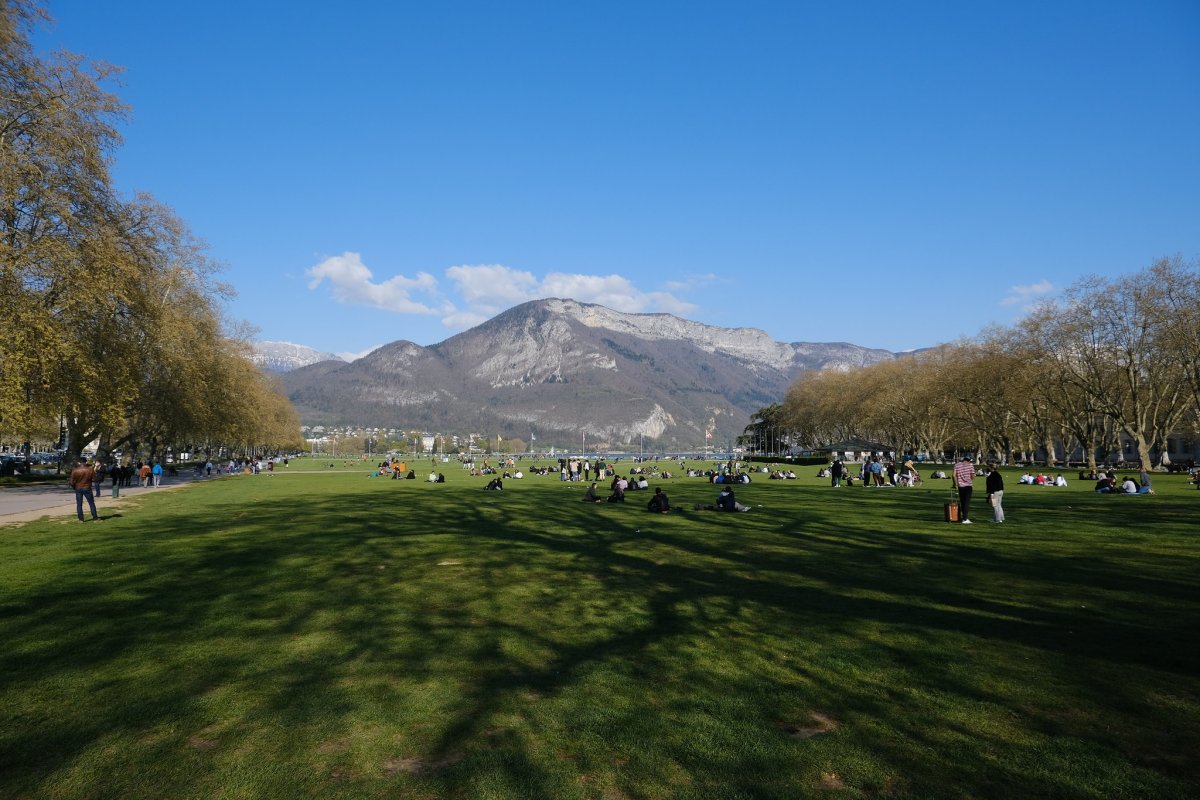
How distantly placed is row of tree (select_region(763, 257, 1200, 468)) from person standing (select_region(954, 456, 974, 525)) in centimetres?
4342

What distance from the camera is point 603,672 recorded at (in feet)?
23.1

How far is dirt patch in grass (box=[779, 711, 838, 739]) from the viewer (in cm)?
557

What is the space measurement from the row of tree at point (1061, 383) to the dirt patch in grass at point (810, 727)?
59538mm

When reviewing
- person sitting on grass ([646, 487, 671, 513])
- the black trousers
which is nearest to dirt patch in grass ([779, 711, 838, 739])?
the black trousers

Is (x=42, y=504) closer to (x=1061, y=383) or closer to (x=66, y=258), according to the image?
(x=66, y=258)

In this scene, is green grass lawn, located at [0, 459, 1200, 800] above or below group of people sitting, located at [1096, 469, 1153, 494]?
above

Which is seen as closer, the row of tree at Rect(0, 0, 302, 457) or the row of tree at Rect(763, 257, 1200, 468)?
the row of tree at Rect(0, 0, 302, 457)

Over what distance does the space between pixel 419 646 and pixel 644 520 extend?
13537mm

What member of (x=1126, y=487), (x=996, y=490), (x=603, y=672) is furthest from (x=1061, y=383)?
(x=603, y=672)

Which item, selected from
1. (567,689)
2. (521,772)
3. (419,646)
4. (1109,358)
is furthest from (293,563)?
(1109,358)

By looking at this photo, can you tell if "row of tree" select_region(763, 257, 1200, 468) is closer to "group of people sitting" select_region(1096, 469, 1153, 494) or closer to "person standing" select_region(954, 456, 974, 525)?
"group of people sitting" select_region(1096, 469, 1153, 494)

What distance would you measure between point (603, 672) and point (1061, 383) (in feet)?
226

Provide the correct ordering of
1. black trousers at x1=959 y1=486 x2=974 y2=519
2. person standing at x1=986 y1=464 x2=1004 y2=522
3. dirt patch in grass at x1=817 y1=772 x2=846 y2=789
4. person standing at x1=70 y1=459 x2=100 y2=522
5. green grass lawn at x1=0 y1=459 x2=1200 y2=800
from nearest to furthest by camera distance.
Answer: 1. dirt patch in grass at x1=817 y1=772 x2=846 y2=789
2. green grass lawn at x1=0 y1=459 x2=1200 y2=800
3. person standing at x1=986 y1=464 x2=1004 y2=522
4. black trousers at x1=959 y1=486 x2=974 y2=519
5. person standing at x1=70 y1=459 x2=100 y2=522

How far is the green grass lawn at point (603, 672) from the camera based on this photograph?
491cm
